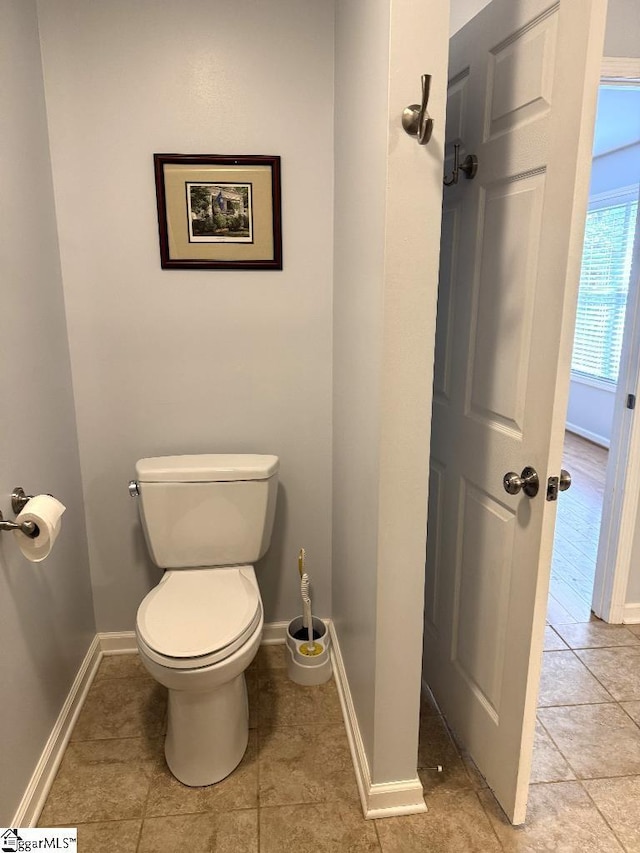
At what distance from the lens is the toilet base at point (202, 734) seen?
170cm

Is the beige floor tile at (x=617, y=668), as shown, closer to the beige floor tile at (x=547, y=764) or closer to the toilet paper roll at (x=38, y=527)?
the beige floor tile at (x=547, y=764)

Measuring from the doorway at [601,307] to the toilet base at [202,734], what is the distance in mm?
2493

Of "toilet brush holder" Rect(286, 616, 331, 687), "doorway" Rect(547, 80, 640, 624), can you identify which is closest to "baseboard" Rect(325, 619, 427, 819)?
"toilet brush holder" Rect(286, 616, 331, 687)

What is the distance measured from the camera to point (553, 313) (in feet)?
4.19

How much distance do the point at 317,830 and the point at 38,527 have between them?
107 cm

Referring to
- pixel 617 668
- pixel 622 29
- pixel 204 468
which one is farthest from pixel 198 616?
pixel 622 29

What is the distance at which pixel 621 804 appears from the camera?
1.65m

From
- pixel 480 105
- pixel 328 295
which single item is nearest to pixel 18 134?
pixel 328 295

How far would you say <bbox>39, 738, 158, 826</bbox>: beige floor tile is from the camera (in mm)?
1621

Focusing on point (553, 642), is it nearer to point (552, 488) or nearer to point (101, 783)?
point (552, 488)

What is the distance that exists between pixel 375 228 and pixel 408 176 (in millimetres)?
159

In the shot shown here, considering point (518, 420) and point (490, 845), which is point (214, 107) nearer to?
point (518, 420)

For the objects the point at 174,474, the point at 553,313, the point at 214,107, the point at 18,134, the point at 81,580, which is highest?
the point at 214,107

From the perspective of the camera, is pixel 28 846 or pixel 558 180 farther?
pixel 28 846
